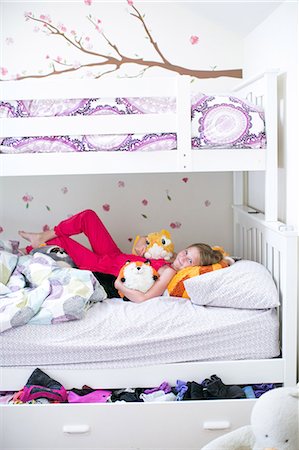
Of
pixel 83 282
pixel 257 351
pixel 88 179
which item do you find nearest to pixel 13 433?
pixel 83 282

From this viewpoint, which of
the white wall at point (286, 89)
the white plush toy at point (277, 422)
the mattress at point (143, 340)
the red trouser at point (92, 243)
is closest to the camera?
the white plush toy at point (277, 422)

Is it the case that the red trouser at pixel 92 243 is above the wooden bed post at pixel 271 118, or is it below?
below

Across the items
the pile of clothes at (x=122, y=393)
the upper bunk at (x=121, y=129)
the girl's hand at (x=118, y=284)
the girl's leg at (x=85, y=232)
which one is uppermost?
the upper bunk at (x=121, y=129)

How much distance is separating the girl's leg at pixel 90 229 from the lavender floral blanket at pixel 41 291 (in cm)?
27

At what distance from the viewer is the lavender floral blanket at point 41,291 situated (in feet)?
7.70

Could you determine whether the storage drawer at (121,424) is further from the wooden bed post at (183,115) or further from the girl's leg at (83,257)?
the wooden bed post at (183,115)

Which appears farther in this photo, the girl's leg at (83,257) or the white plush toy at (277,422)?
the girl's leg at (83,257)

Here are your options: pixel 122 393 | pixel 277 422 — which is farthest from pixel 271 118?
pixel 277 422

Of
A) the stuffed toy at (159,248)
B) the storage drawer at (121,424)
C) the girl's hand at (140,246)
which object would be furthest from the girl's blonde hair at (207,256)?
the storage drawer at (121,424)

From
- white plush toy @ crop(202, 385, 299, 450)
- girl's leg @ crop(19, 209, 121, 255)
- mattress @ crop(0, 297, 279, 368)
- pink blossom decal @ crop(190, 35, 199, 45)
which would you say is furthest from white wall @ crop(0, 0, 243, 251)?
white plush toy @ crop(202, 385, 299, 450)

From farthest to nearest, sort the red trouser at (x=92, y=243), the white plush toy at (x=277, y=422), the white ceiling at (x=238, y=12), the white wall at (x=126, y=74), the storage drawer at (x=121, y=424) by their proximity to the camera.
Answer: the white wall at (x=126, y=74) < the red trouser at (x=92, y=243) < the white ceiling at (x=238, y=12) < the storage drawer at (x=121, y=424) < the white plush toy at (x=277, y=422)

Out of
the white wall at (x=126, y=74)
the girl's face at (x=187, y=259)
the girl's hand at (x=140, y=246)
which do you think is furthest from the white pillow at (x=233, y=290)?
the white wall at (x=126, y=74)

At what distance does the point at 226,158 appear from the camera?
2.54 metres

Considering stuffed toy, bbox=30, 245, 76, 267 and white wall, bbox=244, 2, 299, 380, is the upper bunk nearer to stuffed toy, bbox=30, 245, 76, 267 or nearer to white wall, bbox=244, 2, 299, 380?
white wall, bbox=244, 2, 299, 380
